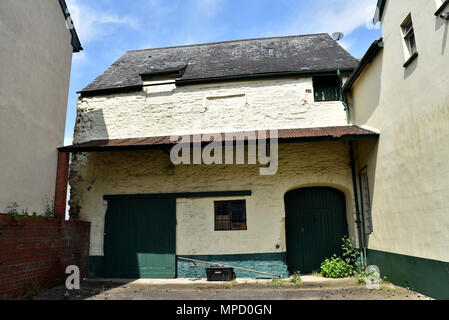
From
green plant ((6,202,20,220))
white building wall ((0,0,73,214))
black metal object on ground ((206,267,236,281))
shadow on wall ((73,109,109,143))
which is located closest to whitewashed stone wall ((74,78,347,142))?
shadow on wall ((73,109,109,143))

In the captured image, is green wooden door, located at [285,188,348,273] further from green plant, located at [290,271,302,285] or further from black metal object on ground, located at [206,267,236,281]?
black metal object on ground, located at [206,267,236,281]

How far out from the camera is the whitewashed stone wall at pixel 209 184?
928 cm

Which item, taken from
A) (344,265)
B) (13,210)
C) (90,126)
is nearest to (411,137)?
(344,265)

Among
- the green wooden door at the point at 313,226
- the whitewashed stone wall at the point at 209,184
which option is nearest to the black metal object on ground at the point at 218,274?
the whitewashed stone wall at the point at 209,184

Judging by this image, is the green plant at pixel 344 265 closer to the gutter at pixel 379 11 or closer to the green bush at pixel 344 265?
the green bush at pixel 344 265

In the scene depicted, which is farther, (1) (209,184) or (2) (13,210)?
(1) (209,184)

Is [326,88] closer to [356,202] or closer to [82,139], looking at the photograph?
[356,202]

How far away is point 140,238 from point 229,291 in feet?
11.3

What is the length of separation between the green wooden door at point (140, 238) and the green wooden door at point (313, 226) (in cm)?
347

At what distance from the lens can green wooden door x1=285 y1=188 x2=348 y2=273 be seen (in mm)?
9445

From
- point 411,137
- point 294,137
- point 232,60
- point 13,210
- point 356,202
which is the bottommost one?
point 13,210

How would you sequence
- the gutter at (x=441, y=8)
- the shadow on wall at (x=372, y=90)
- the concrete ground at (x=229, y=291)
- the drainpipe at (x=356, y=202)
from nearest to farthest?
the gutter at (x=441, y=8) < the concrete ground at (x=229, y=291) < the shadow on wall at (x=372, y=90) < the drainpipe at (x=356, y=202)

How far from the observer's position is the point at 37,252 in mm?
7480

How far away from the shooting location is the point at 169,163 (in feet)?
32.7
